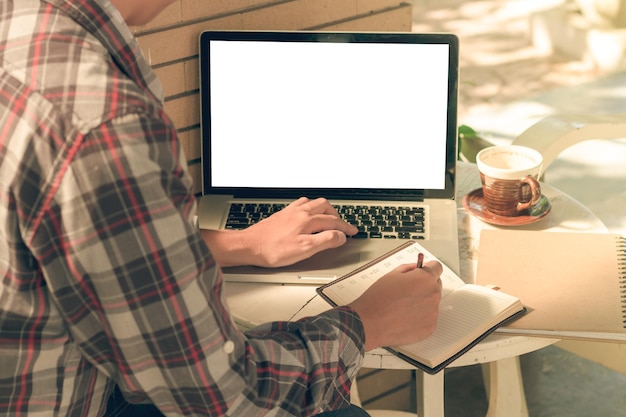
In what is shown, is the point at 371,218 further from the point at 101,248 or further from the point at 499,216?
the point at 101,248

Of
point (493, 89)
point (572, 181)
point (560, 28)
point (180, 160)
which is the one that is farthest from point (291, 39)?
point (560, 28)

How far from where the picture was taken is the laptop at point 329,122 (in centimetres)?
167

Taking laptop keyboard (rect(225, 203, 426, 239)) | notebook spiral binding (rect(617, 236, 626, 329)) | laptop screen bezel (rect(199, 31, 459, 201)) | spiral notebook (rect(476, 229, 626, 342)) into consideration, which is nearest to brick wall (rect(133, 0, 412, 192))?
laptop screen bezel (rect(199, 31, 459, 201))

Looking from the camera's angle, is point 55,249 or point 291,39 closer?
point 55,249

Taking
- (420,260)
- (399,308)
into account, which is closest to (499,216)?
(420,260)

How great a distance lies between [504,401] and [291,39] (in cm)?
80

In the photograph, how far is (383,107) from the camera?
1.69 meters

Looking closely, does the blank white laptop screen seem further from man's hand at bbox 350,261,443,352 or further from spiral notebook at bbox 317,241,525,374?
man's hand at bbox 350,261,443,352

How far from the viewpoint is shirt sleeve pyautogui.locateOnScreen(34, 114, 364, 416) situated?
2.98 ft

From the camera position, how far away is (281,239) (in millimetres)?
1509

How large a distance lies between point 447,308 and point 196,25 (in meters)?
0.73

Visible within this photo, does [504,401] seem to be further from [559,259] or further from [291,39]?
[291,39]

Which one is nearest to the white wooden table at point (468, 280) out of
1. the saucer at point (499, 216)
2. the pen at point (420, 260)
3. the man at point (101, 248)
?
the saucer at point (499, 216)

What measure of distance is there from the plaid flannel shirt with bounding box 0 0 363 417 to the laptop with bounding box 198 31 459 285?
0.63 m
